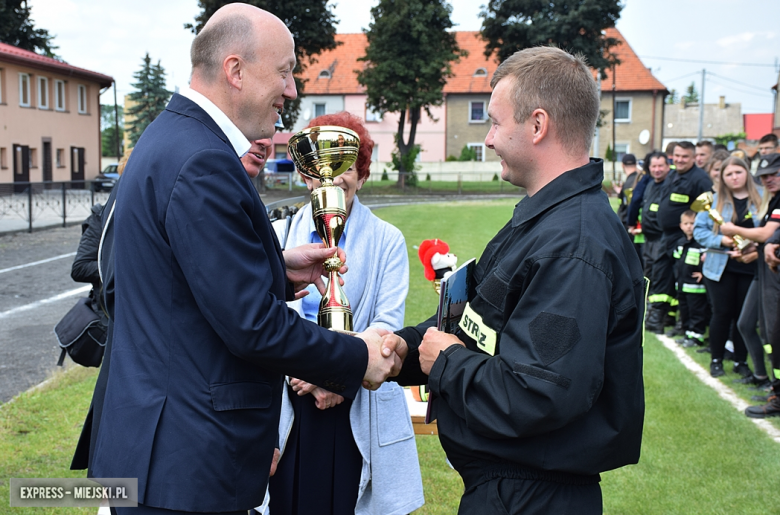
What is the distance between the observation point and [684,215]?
29.2 feet

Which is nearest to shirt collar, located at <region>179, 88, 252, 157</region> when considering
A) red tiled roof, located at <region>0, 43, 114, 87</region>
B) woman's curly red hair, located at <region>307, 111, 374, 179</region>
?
woman's curly red hair, located at <region>307, 111, 374, 179</region>

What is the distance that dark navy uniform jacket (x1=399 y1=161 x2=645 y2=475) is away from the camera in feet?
6.37

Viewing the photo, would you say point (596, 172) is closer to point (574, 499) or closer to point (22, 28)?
point (574, 499)

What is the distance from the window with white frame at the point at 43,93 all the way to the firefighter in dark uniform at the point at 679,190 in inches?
1606

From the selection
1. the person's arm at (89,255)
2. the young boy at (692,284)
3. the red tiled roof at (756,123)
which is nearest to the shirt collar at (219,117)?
the person's arm at (89,255)

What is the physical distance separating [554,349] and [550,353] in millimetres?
16

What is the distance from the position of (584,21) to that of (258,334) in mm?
44335

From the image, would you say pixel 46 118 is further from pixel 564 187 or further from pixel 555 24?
pixel 564 187

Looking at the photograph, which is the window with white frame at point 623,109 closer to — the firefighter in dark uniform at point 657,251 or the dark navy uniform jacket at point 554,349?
the firefighter in dark uniform at point 657,251

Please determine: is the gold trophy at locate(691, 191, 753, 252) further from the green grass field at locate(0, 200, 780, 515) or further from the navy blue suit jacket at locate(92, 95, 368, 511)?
the navy blue suit jacket at locate(92, 95, 368, 511)

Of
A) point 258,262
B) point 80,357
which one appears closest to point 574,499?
point 258,262

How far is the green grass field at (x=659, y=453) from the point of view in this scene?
4570mm

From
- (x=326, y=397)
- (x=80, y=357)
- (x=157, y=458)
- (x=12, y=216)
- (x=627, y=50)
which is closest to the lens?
(x=157, y=458)

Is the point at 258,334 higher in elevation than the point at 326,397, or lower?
higher
